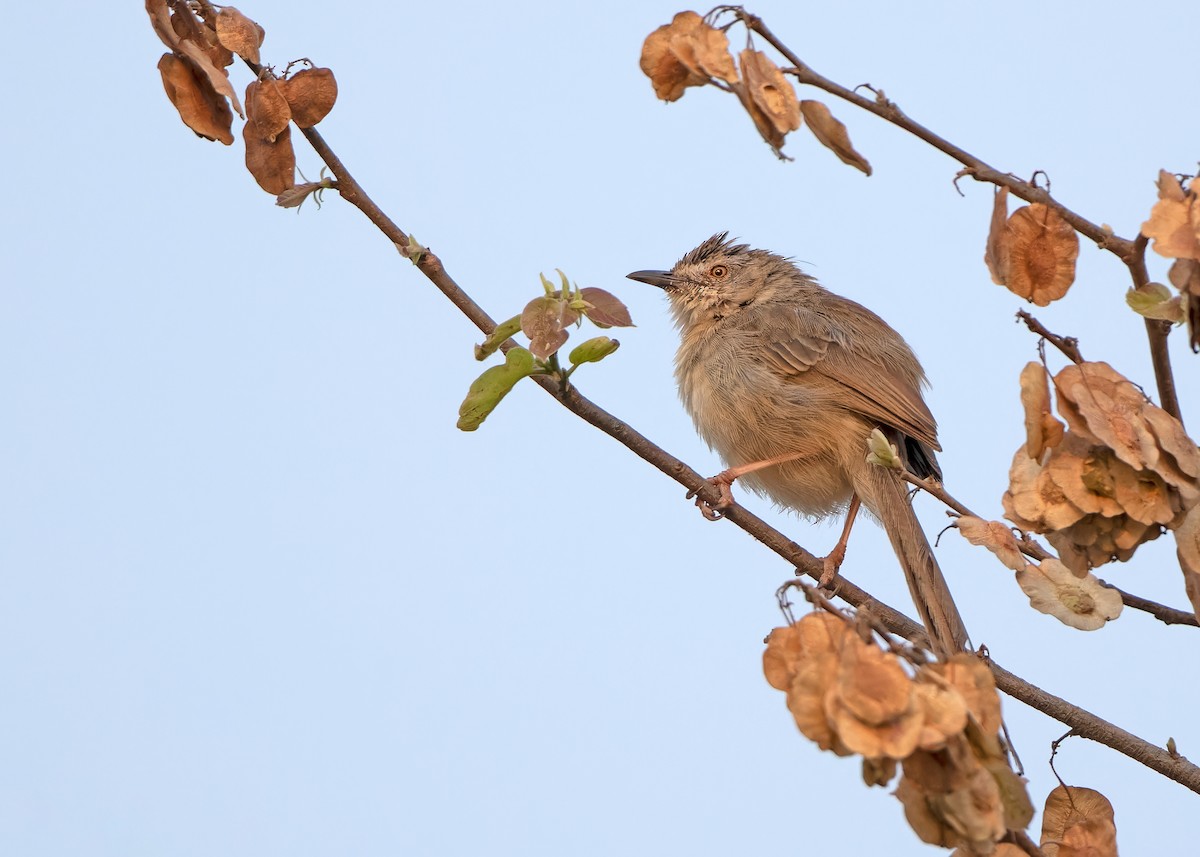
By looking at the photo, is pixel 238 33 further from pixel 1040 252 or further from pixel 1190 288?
pixel 1190 288

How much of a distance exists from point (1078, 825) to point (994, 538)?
0.61m

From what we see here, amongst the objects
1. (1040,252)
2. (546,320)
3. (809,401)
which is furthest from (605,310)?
(809,401)

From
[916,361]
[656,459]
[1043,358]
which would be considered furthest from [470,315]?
[916,361]

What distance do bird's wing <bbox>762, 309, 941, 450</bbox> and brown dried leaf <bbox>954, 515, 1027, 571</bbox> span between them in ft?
9.12

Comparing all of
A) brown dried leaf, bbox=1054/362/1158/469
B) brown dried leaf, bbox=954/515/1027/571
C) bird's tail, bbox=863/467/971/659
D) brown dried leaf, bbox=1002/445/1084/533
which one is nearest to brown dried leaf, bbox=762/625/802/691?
brown dried leaf, bbox=1002/445/1084/533

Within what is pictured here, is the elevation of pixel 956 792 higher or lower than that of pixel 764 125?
lower

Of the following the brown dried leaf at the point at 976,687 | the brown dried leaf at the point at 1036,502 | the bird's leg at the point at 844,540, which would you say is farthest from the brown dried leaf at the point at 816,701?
the bird's leg at the point at 844,540

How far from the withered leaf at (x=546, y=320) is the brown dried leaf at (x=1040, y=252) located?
2.99ft

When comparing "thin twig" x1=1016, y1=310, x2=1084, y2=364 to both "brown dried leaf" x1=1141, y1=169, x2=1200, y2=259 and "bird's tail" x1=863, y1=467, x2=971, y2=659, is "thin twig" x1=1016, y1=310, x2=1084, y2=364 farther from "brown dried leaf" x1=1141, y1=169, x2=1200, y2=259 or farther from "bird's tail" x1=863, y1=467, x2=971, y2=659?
"bird's tail" x1=863, y1=467, x2=971, y2=659

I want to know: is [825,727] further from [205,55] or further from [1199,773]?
[205,55]

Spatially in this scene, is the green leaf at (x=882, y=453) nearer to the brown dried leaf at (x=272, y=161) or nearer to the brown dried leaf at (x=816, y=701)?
the brown dried leaf at (x=816, y=701)

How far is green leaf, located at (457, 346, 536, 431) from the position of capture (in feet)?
10.2

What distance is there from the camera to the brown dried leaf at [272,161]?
326 centimetres

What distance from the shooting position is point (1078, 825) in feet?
8.75
